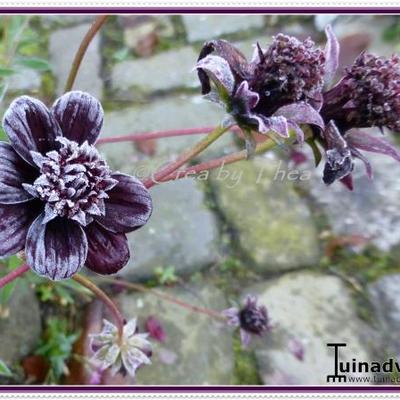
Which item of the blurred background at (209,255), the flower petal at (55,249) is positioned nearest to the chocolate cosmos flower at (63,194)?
the flower petal at (55,249)

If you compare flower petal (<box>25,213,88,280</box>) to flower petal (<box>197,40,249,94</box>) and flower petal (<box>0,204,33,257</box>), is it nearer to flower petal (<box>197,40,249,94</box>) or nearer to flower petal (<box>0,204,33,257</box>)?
flower petal (<box>0,204,33,257</box>)

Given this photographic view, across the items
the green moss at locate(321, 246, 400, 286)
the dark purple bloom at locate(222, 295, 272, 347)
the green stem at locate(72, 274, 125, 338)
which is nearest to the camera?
the green stem at locate(72, 274, 125, 338)

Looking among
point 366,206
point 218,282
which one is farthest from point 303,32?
point 218,282

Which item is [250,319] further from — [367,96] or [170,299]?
[367,96]

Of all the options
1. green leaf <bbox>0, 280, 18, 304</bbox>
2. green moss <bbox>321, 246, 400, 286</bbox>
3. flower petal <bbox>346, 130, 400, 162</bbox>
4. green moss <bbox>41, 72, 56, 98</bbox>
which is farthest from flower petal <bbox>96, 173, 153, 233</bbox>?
green moss <bbox>41, 72, 56, 98</bbox>

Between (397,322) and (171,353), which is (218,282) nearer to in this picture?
(171,353)

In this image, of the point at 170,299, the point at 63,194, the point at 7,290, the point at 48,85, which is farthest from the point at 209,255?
the point at 63,194
